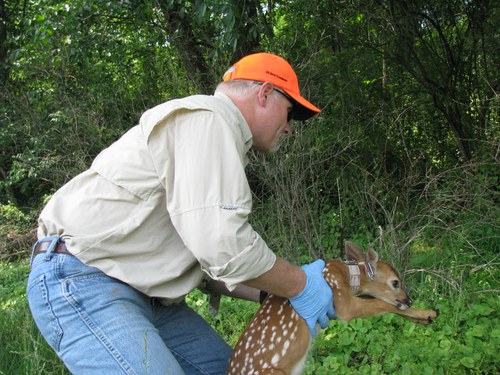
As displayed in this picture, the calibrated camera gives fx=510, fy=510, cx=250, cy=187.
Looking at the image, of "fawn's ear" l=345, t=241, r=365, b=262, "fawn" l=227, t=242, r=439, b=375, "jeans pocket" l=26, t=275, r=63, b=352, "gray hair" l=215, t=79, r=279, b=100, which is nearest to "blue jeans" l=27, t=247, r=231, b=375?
"jeans pocket" l=26, t=275, r=63, b=352

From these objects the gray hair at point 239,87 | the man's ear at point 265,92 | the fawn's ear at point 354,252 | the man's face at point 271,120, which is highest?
the gray hair at point 239,87

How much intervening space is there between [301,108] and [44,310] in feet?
5.13

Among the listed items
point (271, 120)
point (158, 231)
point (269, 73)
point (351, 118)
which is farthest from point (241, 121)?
point (351, 118)

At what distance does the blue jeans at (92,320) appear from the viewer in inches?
84.1

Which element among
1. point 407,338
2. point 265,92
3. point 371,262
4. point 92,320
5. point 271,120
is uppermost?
point 265,92

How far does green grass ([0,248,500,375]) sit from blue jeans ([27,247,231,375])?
1.08 m

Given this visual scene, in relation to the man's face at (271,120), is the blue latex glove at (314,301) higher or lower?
lower

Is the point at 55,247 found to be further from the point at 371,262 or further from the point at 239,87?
the point at 371,262

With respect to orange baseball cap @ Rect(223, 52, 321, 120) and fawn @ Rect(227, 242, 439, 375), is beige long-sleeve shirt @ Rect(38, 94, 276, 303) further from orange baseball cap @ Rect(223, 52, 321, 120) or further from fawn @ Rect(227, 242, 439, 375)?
fawn @ Rect(227, 242, 439, 375)

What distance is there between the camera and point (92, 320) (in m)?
2.22

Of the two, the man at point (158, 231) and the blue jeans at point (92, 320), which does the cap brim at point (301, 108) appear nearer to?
the man at point (158, 231)

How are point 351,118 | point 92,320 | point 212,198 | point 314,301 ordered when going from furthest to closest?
1. point 351,118
2. point 314,301
3. point 92,320
4. point 212,198

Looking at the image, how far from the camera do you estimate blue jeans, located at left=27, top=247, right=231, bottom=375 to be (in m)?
2.14

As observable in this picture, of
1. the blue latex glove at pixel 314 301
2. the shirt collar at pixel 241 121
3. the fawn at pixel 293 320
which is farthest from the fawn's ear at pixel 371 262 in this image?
the shirt collar at pixel 241 121
